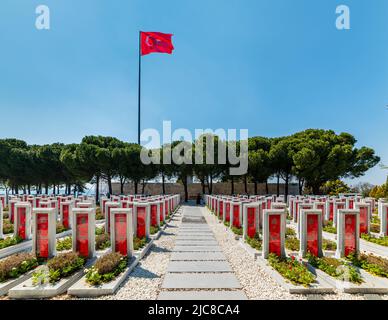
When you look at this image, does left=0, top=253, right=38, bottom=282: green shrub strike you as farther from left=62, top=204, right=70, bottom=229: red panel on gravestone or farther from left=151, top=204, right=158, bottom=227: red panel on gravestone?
left=151, top=204, right=158, bottom=227: red panel on gravestone

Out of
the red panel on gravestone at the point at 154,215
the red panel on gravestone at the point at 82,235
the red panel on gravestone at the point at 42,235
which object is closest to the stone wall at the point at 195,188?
the red panel on gravestone at the point at 154,215

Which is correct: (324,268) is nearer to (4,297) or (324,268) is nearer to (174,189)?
(4,297)

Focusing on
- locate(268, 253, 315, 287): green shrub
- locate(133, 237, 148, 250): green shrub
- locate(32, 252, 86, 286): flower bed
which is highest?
locate(32, 252, 86, 286): flower bed

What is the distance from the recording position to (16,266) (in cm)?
684

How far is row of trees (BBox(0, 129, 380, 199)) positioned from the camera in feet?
117

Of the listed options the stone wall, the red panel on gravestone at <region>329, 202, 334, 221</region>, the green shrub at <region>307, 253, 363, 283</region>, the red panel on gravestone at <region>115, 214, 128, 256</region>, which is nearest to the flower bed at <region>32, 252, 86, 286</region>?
the red panel on gravestone at <region>115, 214, 128, 256</region>

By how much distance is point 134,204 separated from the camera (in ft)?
36.9

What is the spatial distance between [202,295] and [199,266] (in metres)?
2.08

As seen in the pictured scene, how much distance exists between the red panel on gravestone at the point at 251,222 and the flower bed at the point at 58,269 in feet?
23.4

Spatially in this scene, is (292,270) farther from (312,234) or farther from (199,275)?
(199,275)

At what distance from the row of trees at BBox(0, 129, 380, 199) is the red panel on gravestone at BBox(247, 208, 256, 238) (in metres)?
26.5

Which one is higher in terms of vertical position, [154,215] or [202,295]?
[154,215]

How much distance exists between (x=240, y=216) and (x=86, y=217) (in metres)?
8.88

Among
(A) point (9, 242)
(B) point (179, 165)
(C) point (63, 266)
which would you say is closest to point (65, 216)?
(A) point (9, 242)
